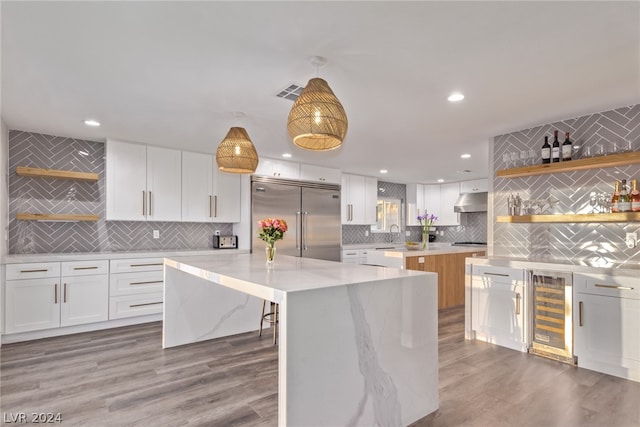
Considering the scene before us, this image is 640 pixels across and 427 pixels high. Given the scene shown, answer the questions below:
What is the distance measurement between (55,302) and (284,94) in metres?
3.33

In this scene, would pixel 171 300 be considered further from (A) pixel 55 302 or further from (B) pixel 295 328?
(B) pixel 295 328

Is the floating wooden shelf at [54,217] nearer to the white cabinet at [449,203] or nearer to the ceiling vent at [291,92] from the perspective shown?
the ceiling vent at [291,92]

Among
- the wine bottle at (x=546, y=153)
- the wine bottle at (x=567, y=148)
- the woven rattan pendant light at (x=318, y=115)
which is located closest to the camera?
the woven rattan pendant light at (x=318, y=115)

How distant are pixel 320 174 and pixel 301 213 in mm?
776

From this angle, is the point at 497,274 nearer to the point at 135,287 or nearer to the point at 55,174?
the point at 135,287

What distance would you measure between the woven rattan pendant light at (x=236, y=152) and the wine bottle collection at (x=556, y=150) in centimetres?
286

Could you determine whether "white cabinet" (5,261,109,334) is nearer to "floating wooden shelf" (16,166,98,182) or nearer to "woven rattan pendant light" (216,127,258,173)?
"floating wooden shelf" (16,166,98,182)

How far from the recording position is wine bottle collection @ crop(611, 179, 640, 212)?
2902 mm

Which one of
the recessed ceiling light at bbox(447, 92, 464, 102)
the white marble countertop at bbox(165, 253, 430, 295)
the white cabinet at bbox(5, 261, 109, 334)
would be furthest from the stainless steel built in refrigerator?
the recessed ceiling light at bbox(447, 92, 464, 102)

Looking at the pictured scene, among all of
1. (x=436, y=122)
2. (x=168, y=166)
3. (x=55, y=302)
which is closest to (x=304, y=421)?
(x=436, y=122)

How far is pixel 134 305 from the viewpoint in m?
4.24

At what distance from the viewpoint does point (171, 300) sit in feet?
11.4

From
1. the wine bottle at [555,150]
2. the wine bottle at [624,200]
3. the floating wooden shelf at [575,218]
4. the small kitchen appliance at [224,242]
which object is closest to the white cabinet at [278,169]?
the small kitchen appliance at [224,242]

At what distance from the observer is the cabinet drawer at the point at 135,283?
4.12 m
